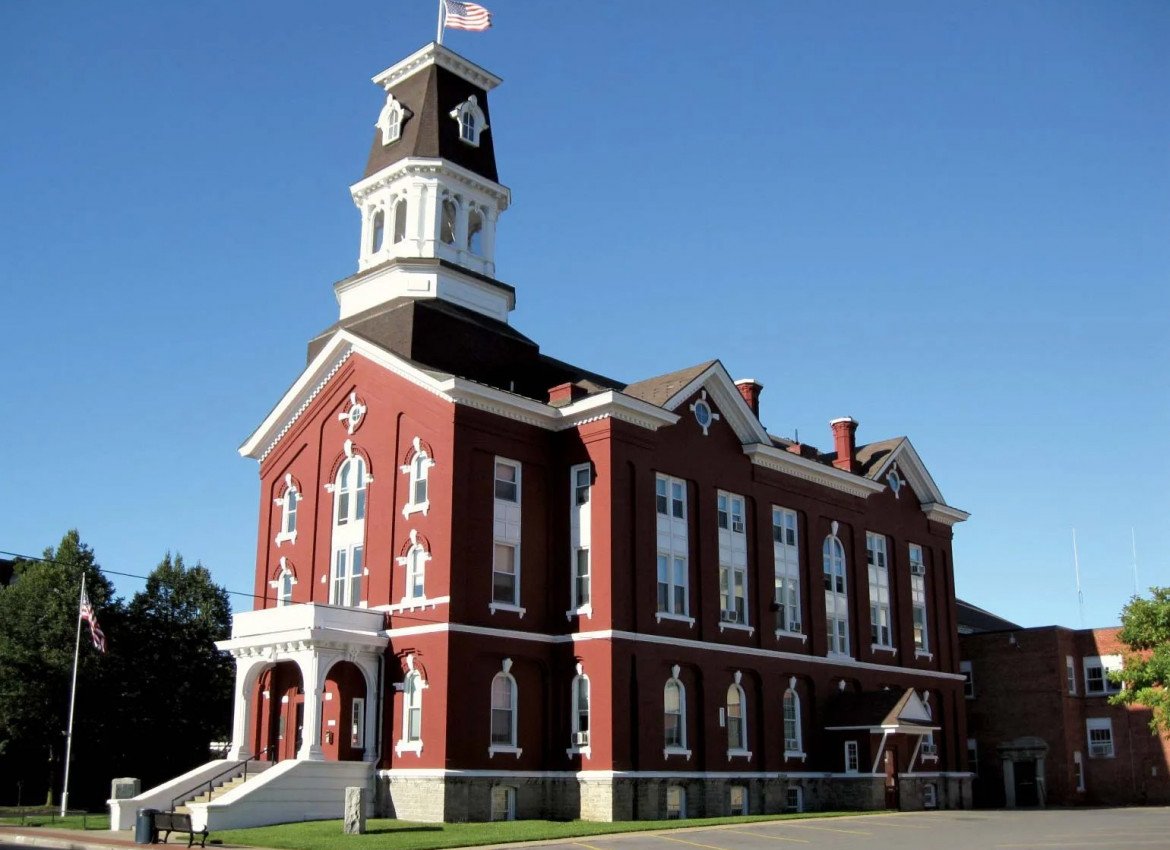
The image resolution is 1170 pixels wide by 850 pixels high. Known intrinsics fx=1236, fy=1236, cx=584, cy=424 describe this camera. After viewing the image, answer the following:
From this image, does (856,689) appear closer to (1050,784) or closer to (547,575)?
(1050,784)

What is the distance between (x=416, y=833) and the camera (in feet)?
106

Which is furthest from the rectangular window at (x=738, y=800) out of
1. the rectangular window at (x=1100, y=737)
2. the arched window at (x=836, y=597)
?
the rectangular window at (x=1100, y=737)

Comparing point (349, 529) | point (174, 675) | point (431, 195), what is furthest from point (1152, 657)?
point (174, 675)

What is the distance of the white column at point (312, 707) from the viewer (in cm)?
3653

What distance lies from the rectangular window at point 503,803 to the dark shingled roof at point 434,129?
23666 mm

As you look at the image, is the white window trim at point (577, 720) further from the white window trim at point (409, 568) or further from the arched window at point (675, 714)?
the white window trim at point (409, 568)

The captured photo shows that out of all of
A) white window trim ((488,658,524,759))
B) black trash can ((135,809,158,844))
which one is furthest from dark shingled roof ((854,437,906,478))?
black trash can ((135,809,158,844))

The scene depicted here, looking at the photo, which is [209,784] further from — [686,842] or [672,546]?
[672,546]

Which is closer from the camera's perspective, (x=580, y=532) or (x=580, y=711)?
(x=580, y=711)

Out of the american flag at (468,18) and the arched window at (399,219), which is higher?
the american flag at (468,18)

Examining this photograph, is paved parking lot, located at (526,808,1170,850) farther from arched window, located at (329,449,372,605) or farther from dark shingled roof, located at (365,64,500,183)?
dark shingled roof, located at (365,64,500,183)

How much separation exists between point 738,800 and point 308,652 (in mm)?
16157

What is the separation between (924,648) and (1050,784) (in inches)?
334

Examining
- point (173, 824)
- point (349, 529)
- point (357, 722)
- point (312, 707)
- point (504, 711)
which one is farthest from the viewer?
point (349, 529)
